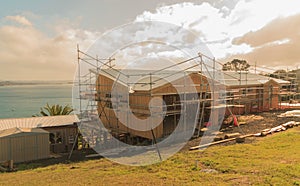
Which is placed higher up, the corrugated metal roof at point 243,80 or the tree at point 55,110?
the corrugated metal roof at point 243,80

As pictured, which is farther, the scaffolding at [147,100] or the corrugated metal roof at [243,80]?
the corrugated metal roof at [243,80]

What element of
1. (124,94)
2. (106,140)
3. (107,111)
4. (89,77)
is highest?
(89,77)

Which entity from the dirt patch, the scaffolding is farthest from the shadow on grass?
the dirt patch

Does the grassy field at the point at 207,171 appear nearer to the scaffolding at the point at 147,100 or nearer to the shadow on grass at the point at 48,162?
the shadow on grass at the point at 48,162

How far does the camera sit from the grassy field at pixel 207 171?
8.58 metres

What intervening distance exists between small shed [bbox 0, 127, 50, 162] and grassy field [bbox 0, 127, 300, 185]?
426cm

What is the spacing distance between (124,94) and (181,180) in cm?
1140

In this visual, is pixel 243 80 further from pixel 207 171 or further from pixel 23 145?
pixel 23 145

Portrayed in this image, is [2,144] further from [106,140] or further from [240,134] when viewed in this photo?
[240,134]

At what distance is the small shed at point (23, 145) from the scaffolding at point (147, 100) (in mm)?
4071

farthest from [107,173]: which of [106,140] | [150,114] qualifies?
[106,140]

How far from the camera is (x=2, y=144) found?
615 inches

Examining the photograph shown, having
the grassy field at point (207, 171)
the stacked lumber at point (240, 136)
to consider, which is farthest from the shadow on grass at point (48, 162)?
the stacked lumber at point (240, 136)

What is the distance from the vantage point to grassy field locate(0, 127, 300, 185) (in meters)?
8.58
